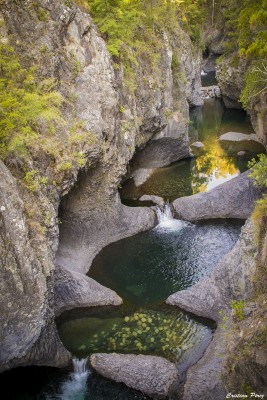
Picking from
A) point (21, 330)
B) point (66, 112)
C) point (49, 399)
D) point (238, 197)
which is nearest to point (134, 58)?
point (66, 112)

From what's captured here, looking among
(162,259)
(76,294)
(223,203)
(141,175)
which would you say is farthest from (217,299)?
(141,175)

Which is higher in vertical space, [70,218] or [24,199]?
[24,199]

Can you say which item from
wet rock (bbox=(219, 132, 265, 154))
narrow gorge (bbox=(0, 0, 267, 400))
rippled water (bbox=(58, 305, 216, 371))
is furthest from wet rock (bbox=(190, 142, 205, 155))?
rippled water (bbox=(58, 305, 216, 371))

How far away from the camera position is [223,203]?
2377 cm

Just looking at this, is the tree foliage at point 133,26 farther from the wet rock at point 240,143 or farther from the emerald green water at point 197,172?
the wet rock at point 240,143

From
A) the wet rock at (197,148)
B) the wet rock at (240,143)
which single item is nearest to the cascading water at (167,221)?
the wet rock at (197,148)

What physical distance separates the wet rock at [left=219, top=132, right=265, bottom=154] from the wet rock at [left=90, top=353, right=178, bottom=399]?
23.4m

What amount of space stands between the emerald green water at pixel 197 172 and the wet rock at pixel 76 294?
30.5 feet

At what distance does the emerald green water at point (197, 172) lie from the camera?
27.1 m

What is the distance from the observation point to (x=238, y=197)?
2372 cm

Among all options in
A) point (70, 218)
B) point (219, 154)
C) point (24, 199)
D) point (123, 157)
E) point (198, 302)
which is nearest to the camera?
point (24, 199)

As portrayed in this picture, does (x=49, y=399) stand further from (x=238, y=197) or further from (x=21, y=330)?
(x=238, y=197)

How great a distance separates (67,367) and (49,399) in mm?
1387

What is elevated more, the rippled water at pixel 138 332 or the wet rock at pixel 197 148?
the wet rock at pixel 197 148
